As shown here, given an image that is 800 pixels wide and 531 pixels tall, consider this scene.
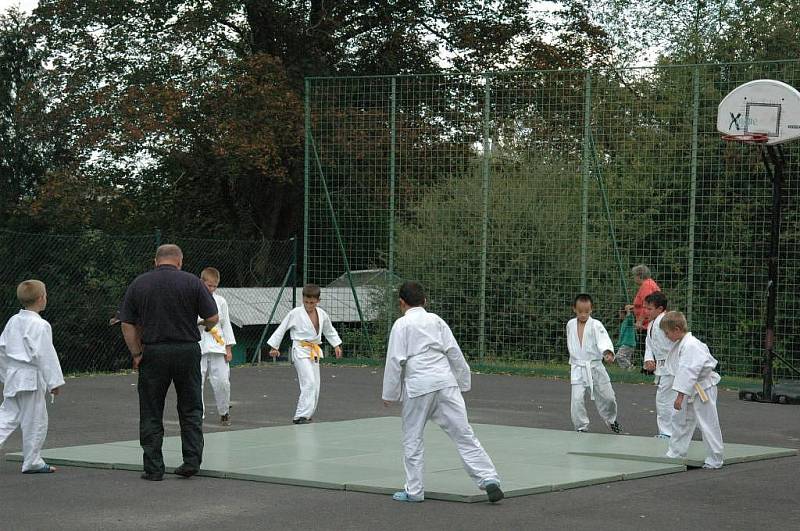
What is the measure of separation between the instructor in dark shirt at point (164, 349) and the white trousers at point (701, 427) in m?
4.12

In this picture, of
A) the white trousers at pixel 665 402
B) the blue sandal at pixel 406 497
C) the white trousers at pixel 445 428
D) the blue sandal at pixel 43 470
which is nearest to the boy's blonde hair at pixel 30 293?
the blue sandal at pixel 43 470

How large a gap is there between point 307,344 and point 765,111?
6.96 meters

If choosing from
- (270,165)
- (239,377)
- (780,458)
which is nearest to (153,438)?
(780,458)

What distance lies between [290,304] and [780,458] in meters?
13.4

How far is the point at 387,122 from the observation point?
21.9 m

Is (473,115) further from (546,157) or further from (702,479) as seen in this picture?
(702,479)

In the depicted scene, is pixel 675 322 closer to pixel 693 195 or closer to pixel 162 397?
pixel 162 397

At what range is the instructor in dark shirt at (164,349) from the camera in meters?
9.66

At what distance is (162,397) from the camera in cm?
982

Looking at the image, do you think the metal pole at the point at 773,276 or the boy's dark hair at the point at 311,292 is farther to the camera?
the metal pole at the point at 773,276

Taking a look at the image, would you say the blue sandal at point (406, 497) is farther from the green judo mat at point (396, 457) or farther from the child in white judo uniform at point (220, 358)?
the child in white judo uniform at point (220, 358)

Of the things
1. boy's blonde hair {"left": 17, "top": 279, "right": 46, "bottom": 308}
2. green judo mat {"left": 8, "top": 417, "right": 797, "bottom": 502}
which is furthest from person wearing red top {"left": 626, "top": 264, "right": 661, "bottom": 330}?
boy's blonde hair {"left": 17, "top": 279, "right": 46, "bottom": 308}

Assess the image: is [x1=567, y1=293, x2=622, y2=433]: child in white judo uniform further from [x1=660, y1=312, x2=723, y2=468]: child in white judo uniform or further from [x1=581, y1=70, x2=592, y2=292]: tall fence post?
[x1=581, y1=70, x2=592, y2=292]: tall fence post

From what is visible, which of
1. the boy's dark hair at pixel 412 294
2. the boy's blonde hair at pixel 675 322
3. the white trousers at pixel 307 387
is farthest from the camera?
the white trousers at pixel 307 387
